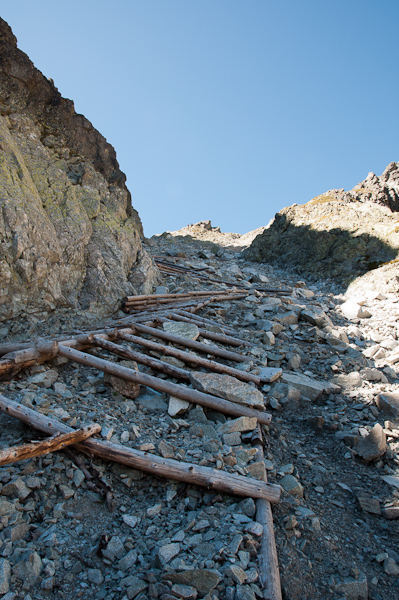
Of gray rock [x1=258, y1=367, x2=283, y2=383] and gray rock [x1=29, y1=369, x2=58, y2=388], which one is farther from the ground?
gray rock [x1=258, y1=367, x2=283, y2=383]

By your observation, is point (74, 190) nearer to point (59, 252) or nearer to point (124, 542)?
point (59, 252)

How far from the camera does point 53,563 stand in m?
3.12

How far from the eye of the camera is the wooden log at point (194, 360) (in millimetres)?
6891

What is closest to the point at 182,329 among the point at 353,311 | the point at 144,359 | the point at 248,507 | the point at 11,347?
the point at 144,359

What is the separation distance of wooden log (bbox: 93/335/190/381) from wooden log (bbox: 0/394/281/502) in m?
2.17

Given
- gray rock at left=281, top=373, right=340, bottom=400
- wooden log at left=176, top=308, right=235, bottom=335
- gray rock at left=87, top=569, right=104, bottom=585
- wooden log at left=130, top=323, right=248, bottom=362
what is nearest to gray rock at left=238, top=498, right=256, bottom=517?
gray rock at left=87, top=569, right=104, bottom=585

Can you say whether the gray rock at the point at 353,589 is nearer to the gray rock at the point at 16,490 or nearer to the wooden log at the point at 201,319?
the gray rock at the point at 16,490

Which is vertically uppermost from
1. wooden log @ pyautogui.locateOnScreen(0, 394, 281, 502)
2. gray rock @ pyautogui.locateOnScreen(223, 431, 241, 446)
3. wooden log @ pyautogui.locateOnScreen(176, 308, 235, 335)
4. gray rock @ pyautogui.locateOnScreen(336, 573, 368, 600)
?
wooden log @ pyautogui.locateOnScreen(176, 308, 235, 335)

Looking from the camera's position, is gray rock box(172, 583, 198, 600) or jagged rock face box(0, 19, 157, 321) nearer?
gray rock box(172, 583, 198, 600)

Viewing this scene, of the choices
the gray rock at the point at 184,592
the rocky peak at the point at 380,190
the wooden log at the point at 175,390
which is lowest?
the gray rock at the point at 184,592

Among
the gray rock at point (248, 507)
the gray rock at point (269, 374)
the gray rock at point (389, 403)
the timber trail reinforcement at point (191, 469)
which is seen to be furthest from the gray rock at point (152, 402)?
the gray rock at point (389, 403)

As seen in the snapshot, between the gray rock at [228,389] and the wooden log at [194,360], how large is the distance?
604 mm

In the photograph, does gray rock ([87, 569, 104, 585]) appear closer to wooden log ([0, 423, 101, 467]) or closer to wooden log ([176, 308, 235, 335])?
wooden log ([0, 423, 101, 467])

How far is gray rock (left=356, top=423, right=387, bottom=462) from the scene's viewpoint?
5.20 m
